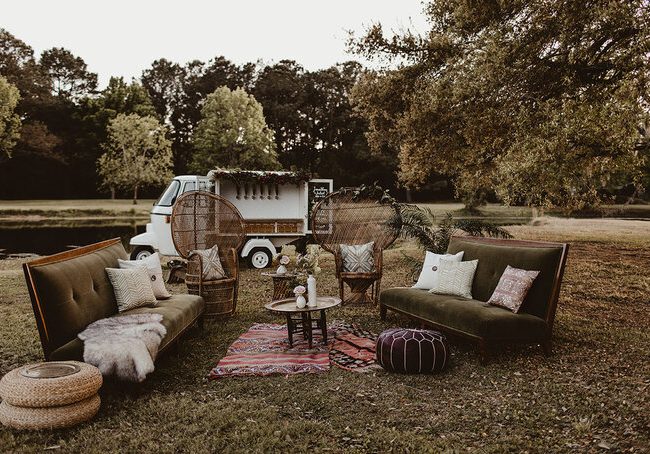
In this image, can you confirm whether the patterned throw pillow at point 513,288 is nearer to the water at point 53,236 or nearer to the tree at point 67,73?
the water at point 53,236

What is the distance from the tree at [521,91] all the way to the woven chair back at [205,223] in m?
4.61

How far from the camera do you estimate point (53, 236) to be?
21219mm

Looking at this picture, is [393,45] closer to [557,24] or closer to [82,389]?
[557,24]

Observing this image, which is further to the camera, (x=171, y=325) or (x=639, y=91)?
(x=639, y=91)

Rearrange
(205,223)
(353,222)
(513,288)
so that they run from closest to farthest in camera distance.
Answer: (513,288) < (205,223) < (353,222)

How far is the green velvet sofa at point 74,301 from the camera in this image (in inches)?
167

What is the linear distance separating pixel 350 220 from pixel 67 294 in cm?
567

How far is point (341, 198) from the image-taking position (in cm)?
952

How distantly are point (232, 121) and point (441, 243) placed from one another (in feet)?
83.7

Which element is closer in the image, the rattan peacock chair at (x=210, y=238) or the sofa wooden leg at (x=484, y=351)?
the sofa wooden leg at (x=484, y=351)

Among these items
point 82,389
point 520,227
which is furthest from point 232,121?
point 82,389

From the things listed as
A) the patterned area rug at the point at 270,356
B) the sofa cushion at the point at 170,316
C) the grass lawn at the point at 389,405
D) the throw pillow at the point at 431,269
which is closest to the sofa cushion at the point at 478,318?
the grass lawn at the point at 389,405

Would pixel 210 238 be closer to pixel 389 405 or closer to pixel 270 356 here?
pixel 270 356

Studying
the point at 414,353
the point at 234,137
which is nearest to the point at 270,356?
the point at 414,353
